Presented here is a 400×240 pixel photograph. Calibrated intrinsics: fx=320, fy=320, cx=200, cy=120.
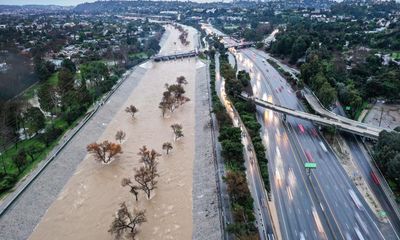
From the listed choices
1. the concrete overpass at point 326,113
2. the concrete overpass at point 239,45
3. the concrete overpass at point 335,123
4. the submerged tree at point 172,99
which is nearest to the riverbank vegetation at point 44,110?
the submerged tree at point 172,99

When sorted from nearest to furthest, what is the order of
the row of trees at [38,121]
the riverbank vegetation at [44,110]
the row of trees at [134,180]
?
the row of trees at [134,180], the row of trees at [38,121], the riverbank vegetation at [44,110]

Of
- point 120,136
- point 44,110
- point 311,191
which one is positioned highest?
point 311,191

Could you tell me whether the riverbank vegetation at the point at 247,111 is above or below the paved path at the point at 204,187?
above

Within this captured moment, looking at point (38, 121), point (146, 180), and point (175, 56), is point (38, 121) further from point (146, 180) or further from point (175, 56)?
point (175, 56)

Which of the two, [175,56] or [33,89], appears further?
[175,56]

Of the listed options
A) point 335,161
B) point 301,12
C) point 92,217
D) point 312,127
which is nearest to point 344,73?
point 312,127

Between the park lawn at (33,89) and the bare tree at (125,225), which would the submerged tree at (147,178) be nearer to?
the bare tree at (125,225)

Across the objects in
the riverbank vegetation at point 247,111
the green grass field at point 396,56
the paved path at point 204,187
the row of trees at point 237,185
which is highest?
the green grass field at point 396,56

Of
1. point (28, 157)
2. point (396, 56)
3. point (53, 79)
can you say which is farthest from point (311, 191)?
point (53, 79)
